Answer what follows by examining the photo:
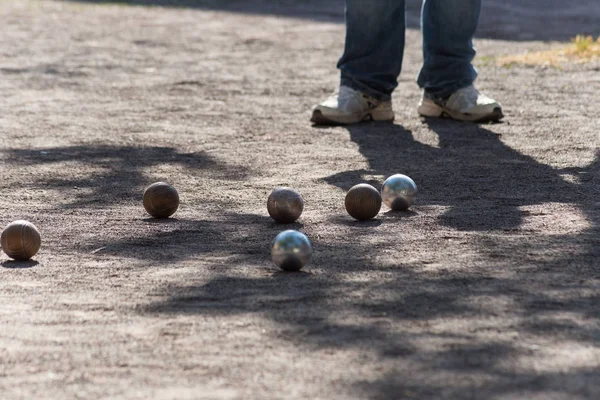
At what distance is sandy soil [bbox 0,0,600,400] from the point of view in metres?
3.31

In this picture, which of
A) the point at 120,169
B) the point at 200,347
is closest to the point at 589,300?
the point at 200,347

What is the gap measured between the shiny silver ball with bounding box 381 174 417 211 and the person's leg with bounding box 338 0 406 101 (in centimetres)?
263

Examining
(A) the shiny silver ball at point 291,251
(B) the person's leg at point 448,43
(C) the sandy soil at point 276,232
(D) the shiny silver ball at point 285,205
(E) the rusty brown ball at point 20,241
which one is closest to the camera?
(C) the sandy soil at point 276,232

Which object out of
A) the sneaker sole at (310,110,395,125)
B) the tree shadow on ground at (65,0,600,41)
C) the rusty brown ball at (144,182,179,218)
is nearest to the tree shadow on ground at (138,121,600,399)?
the rusty brown ball at (144,182,179,218)

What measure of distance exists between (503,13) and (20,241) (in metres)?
12.3

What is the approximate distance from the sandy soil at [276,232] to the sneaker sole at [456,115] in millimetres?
113

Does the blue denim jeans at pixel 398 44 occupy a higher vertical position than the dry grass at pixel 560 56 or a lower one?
higher

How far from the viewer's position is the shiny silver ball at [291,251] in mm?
4289

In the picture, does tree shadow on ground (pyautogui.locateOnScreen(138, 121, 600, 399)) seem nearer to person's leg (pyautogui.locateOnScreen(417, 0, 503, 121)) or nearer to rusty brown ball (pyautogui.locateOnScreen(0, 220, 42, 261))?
rusty brown ball (pyautogui.locateOnScreen(0, 220, 42, 261))

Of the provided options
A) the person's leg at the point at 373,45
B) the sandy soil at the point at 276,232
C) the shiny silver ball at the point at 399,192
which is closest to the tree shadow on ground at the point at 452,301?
the sandy soil at the point at 276,232

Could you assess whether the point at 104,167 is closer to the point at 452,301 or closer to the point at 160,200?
the point at 160,200

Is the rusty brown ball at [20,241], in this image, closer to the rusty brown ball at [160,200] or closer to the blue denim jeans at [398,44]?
the rusty brown ball at [160,200]

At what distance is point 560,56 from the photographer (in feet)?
35.9

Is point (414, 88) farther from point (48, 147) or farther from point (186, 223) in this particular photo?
point (186, 223)
